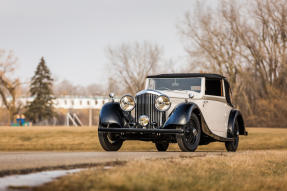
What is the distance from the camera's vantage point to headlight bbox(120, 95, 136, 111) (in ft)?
39.1

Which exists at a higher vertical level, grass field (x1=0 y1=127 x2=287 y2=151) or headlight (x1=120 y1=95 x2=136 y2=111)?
headlight (x1=120 y1=95 x2=136 y2=111)

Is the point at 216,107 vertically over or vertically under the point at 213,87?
under

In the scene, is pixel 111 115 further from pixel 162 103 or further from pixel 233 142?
pixel 233 142

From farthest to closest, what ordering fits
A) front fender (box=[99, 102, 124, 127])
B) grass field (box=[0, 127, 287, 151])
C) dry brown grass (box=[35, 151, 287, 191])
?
grass field (box=[0, 127, 287, 151]) < front fender (box=[99, 102, 124, 127]) < dry brown grass (box=[35, 151, 287, 191])

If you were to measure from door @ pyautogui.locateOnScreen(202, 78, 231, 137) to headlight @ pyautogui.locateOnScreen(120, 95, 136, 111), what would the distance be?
6.52 feet

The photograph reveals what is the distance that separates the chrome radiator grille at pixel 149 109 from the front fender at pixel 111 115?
48 centimetres

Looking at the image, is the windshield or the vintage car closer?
the vintage car

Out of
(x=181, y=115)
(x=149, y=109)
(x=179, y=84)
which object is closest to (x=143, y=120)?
(x=149, y=109)

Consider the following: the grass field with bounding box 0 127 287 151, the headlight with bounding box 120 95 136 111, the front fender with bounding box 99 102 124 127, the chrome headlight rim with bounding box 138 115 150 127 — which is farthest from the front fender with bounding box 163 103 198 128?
the grass field with bounding box 0 127 287 151

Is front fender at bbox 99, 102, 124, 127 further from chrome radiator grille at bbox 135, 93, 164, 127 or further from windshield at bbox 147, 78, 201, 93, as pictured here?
windshield at bbox 147, 78, 201, 93

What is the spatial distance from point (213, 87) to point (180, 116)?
277 cm

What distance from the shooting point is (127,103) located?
39.3ft

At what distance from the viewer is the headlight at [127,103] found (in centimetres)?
1191

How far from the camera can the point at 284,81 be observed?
45.7 meters
